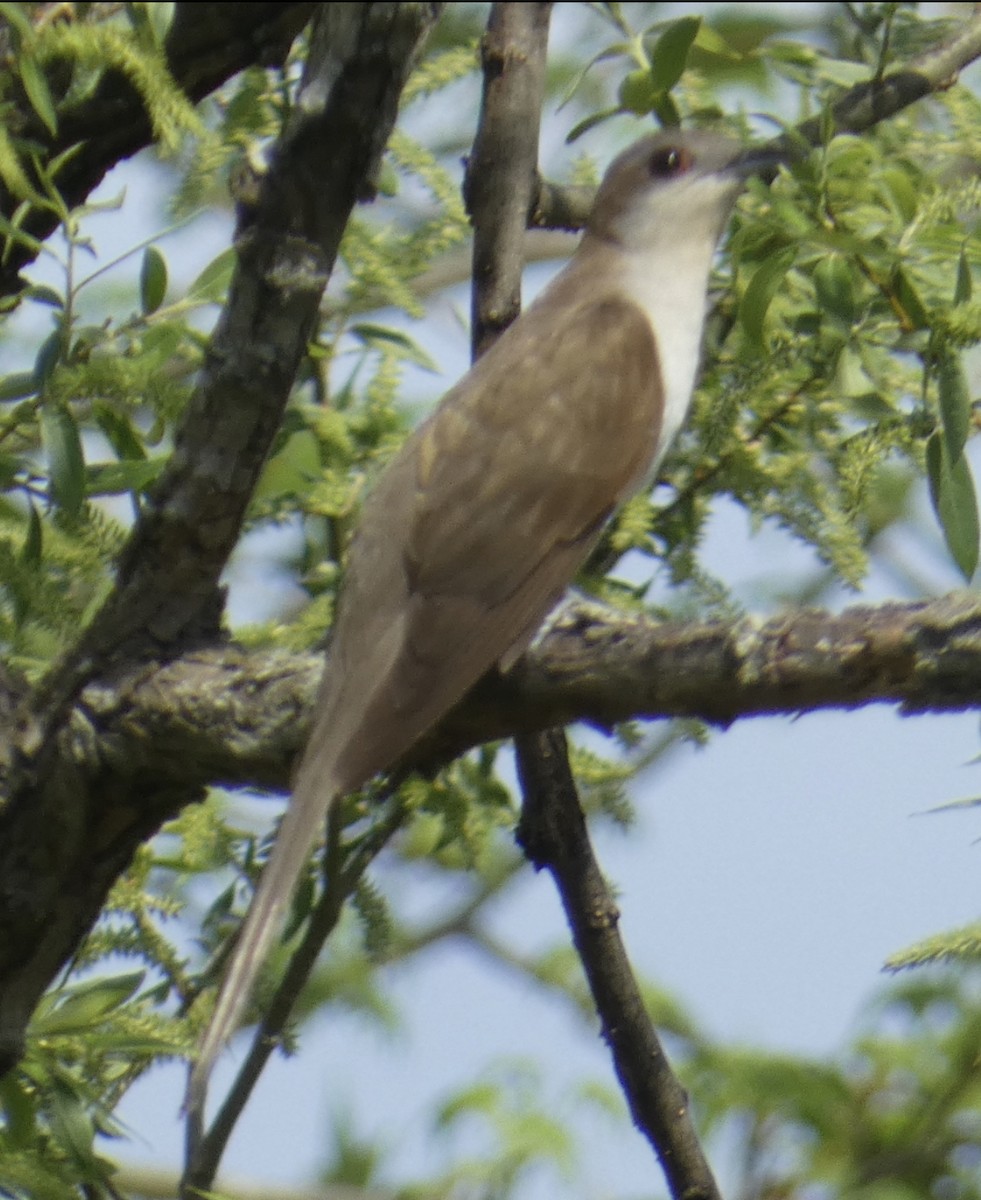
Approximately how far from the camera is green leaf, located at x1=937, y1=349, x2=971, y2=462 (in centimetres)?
284

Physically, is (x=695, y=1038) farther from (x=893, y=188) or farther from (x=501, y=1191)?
(x=893, y=188)

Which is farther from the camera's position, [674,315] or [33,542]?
[674,315]

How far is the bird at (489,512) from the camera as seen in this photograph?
10.0 feet

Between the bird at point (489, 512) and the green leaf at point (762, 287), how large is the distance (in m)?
0.67

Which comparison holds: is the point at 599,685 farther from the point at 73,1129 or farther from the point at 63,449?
the point at 73,1129

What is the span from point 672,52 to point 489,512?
1008 millimetres

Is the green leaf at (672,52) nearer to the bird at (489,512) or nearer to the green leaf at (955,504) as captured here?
the bird at (489,512)

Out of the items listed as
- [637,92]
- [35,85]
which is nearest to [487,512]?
[637,92]

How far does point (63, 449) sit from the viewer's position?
9.20ft

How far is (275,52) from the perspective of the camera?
11.6ft

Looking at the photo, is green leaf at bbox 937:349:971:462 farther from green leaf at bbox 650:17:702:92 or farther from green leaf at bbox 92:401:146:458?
green leaf at bbox 92:401:146:458

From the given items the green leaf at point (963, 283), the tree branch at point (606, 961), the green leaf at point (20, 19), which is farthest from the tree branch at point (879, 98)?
the green leaf at point (20, 19)

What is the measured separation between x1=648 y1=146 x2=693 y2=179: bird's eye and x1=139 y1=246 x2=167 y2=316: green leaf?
2.20 meters

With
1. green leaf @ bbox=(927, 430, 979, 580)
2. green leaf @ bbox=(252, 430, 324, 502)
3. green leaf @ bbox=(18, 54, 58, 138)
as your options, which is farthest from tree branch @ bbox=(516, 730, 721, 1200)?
green leaf @ bbox=(18, 54, 58, 138)
